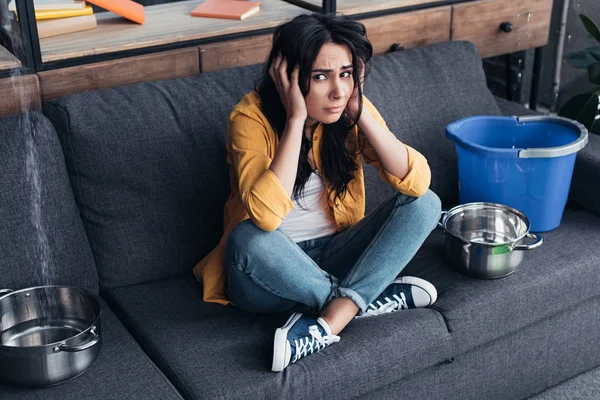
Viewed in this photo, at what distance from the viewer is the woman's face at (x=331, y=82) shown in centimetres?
175

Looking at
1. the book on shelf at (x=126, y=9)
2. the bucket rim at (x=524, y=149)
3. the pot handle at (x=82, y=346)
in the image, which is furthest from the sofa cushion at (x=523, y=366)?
the book on shelf at (x=126, y=9)

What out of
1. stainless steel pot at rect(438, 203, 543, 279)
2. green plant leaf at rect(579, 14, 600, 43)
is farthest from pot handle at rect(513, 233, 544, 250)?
green plant leaf at rect(579, 14, 600, 43)

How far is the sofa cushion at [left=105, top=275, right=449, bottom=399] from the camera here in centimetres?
163

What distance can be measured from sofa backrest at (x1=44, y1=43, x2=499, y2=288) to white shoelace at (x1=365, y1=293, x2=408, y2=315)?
448 mm

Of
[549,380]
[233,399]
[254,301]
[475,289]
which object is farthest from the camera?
[549,380]

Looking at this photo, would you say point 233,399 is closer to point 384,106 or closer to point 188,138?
point 188,138

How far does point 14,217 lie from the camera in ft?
5.91

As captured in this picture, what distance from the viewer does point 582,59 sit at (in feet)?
9.51

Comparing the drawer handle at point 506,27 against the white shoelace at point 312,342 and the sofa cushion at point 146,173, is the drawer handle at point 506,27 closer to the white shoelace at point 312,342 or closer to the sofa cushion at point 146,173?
the sofa cushion at point 146,173

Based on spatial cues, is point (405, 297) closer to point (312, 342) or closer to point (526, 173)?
point (312, 342)

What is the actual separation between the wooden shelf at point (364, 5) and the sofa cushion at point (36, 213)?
1.05 metres

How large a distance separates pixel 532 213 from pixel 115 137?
1.12m

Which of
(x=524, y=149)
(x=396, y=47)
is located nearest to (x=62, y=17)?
(x=396, y=47)

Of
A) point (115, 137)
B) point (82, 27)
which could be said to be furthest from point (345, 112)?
point (82, 27)
